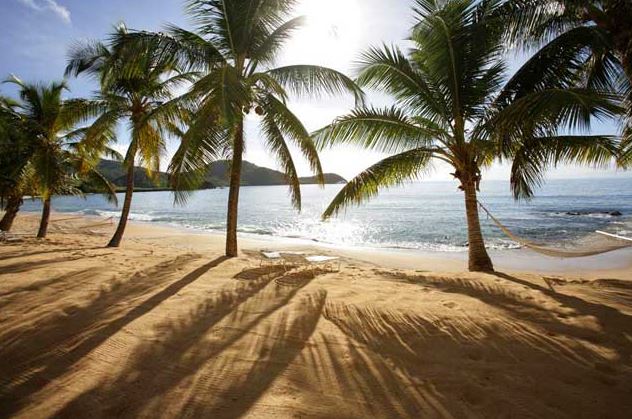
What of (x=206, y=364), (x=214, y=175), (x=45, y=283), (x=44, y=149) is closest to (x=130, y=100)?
(x=44, y=149)

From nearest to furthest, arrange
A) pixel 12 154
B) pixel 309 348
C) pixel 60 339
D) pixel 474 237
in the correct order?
pixel 309 348 → pixel 60 339 → pixel 474 237 → pixel 12 154

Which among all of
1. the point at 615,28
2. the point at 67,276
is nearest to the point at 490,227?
the point at 615,28

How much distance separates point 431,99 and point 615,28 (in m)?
2.86

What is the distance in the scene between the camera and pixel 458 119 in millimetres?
6559

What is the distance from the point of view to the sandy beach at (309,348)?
224 cm

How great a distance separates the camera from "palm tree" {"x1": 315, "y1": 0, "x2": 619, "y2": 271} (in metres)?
5.98

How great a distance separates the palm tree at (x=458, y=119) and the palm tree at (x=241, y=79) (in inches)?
39.9

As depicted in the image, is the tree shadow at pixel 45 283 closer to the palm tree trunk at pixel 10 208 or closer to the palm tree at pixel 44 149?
the palm tree at pixel 44 149

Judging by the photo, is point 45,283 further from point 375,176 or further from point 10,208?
point 10,208

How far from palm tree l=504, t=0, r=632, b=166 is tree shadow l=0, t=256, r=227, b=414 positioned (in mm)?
7362

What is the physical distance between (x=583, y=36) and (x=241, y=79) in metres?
6.56

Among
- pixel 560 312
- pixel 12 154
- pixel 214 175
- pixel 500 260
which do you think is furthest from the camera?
pixel 214 175

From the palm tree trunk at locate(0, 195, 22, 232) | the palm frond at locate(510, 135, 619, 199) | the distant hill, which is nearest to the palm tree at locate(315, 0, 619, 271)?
the palm frond at locate(510, 135, 619, 199)

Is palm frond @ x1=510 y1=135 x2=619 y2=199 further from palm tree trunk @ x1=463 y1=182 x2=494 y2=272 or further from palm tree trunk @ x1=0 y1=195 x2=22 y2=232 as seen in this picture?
palm tree trunk @ x1=0 y1=195 x2=22 y2=232
